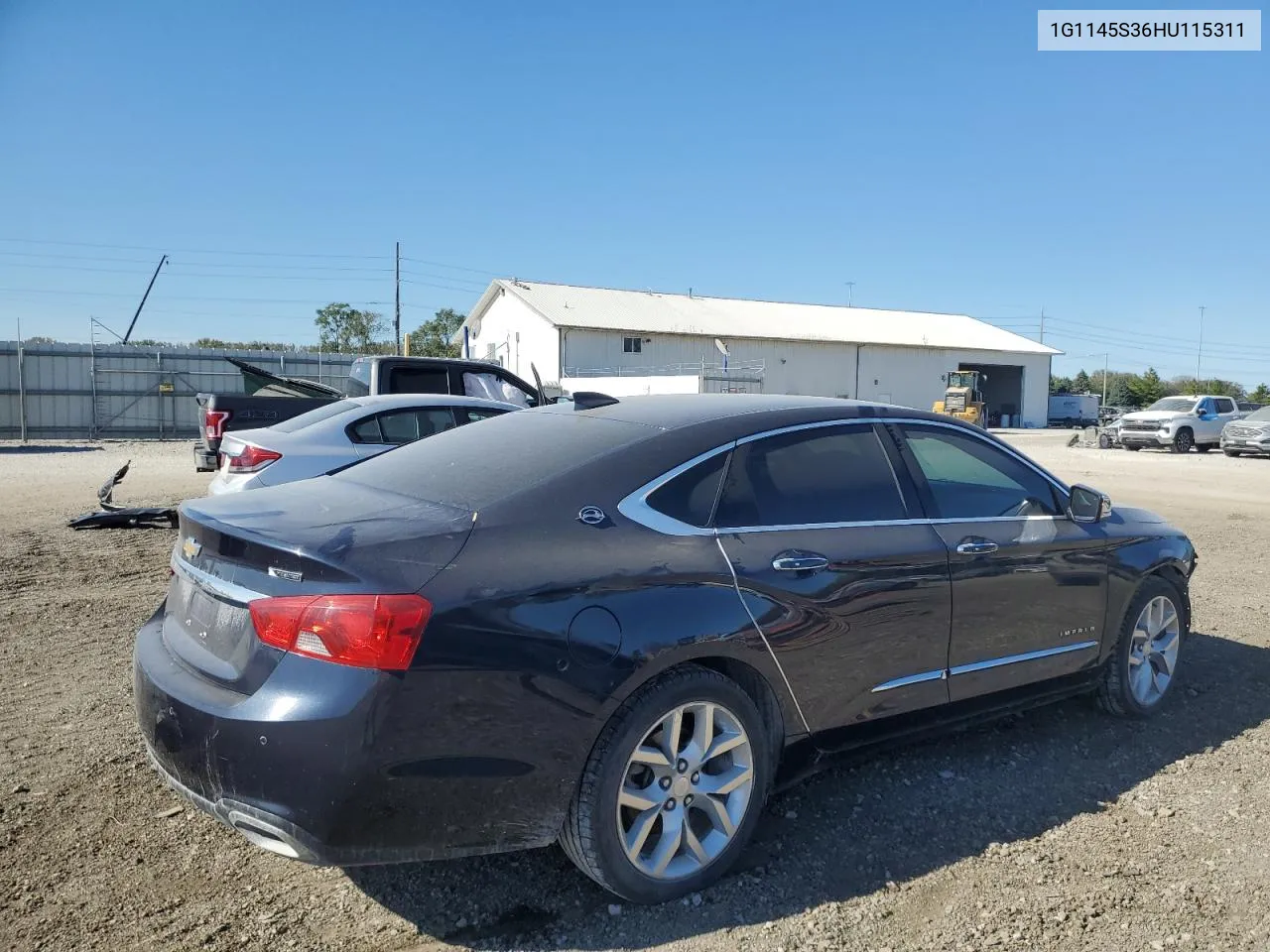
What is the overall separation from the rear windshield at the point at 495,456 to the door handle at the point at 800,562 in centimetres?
64

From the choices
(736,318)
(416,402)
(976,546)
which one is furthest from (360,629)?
(736,318)

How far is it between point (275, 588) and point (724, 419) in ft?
5.56

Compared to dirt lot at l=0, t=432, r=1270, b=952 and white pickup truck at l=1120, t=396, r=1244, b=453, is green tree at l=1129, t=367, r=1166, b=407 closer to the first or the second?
white pickup truck at l=1120, t=396, r=1244, b=453

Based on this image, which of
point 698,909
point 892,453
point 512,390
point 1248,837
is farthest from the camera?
point 512,390

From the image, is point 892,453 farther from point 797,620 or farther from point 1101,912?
point 1101,912

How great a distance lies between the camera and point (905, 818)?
370cm

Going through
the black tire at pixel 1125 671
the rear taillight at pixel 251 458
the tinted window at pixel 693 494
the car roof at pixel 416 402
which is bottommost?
the black tire at pixel 1125 671

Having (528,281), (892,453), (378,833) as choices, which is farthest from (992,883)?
(528,281)

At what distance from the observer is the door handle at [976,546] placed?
389 centimetres

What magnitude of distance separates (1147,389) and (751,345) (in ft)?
158

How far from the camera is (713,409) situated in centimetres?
376

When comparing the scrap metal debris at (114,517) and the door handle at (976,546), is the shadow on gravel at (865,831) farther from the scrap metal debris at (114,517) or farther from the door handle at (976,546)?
the scrap metal debris at (114,517)

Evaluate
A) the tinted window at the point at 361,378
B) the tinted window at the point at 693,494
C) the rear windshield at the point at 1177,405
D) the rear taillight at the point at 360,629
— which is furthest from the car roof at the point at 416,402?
the rear windshield at the point at 1177,405

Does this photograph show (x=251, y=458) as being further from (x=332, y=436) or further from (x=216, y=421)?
(x=216, y=421)
